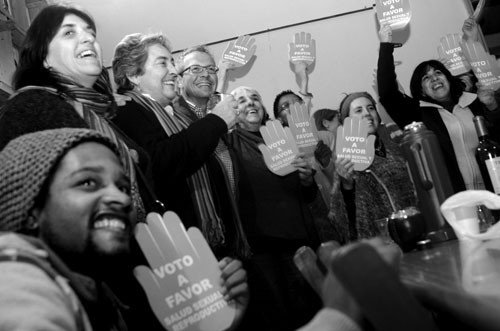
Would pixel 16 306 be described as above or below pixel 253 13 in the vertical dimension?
below

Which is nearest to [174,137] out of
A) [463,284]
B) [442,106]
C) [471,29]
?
[463,284]

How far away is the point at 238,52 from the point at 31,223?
8.44 feet

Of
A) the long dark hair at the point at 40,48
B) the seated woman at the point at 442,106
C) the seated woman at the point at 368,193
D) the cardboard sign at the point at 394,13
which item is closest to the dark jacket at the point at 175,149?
the long dark hair at the point at 40,48

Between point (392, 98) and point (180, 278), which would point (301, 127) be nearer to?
point (392, 98)

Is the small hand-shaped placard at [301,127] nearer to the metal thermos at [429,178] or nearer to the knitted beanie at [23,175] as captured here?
the metal thermos at [429,178]

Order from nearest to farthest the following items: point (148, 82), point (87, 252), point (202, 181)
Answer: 1. point (87, 252)
2. point (202, 181)
3. point (148, 82)

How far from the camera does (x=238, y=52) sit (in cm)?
325

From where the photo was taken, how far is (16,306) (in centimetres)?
57

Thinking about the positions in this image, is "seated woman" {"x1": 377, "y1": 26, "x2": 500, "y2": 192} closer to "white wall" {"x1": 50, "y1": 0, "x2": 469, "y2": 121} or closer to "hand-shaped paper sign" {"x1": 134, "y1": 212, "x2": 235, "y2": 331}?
"white wall" {"x1": 50, "y1": 0, "x2": 469, "y2": 121}

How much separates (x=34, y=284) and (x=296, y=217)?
157 cm

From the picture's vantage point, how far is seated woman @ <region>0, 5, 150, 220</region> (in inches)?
49.2

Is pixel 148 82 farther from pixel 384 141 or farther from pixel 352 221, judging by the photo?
pixel 384 141

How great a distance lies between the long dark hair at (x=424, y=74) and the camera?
278 centimetres

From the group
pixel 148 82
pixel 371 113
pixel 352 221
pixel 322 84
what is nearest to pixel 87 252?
pixel 148 82
